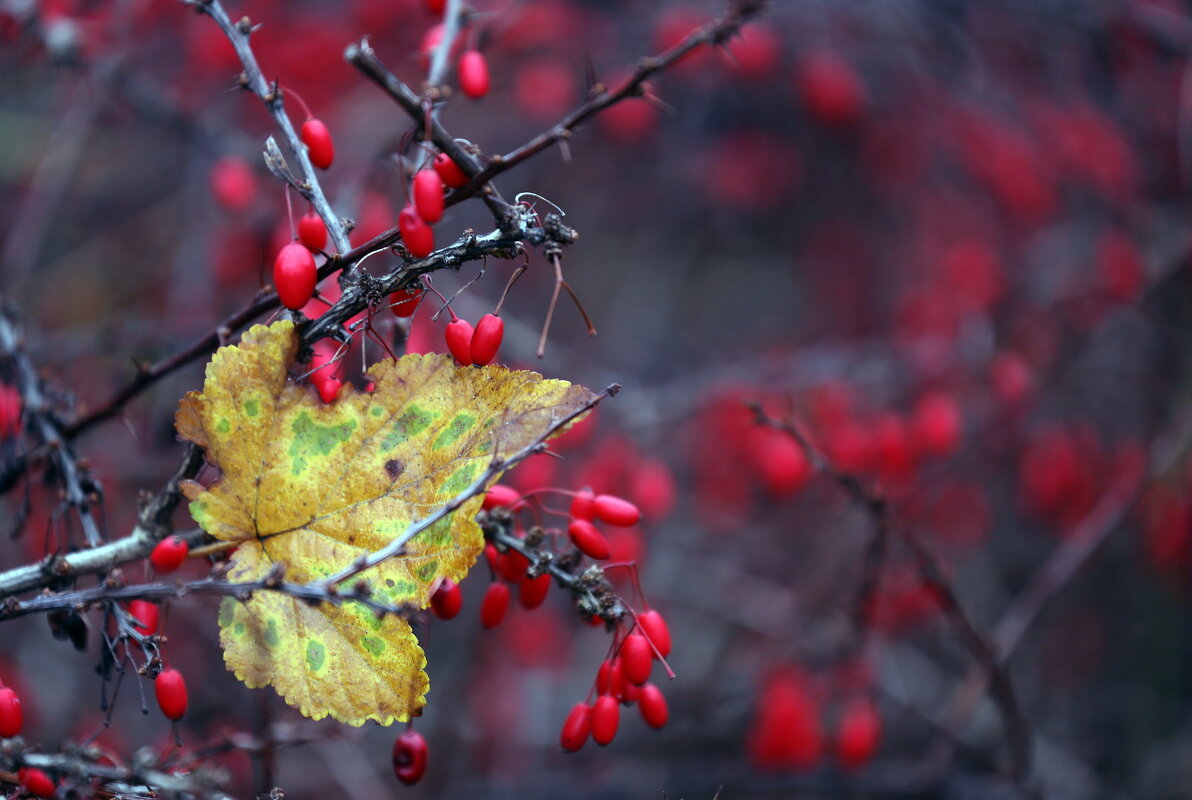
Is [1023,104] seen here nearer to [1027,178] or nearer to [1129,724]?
[1027,178]

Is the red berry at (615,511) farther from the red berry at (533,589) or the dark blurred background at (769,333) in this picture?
the dark blurred background at (769,333)

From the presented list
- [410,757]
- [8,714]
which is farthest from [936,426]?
[8,714]

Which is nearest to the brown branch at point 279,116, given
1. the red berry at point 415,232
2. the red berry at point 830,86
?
the red berry at point 415,232

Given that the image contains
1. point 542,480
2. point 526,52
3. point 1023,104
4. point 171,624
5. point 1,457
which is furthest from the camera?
point 1023,104

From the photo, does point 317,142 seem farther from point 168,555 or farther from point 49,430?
point 49,430

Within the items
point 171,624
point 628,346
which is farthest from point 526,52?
point 171,624
